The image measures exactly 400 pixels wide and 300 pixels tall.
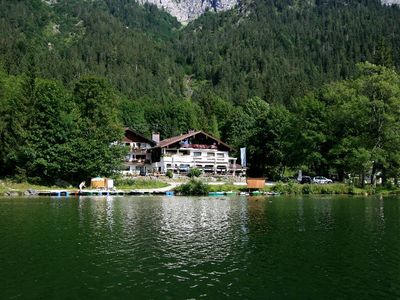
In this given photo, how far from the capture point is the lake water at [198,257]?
57.5ft

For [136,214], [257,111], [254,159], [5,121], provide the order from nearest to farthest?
[136,214] < [5,121] < [254,159] < [257,111]

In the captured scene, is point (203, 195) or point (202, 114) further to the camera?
point (202, 114)

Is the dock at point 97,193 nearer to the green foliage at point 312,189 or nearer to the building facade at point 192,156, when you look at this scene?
the green foliage at point 312,189

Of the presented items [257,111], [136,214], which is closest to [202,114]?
[257,111]

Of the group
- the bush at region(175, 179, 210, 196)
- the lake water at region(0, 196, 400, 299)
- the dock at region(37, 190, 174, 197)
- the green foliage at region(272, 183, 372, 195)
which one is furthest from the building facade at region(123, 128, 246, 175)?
the lake water at region(0, 196, 400, 299)

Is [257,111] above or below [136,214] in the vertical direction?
above

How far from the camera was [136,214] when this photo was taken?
139 feet

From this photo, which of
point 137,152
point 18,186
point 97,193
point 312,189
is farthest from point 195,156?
point 18,186

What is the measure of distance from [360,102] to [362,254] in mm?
57367

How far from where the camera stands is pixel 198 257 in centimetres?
2338

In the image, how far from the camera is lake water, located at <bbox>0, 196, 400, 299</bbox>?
1752 cm

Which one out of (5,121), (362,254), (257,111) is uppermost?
(257,111)

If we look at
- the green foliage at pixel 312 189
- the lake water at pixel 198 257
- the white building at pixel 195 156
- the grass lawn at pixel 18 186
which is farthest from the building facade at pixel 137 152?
the lake water at pixel 198 257

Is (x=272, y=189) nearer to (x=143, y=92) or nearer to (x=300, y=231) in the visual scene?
(x=300, y=231)
